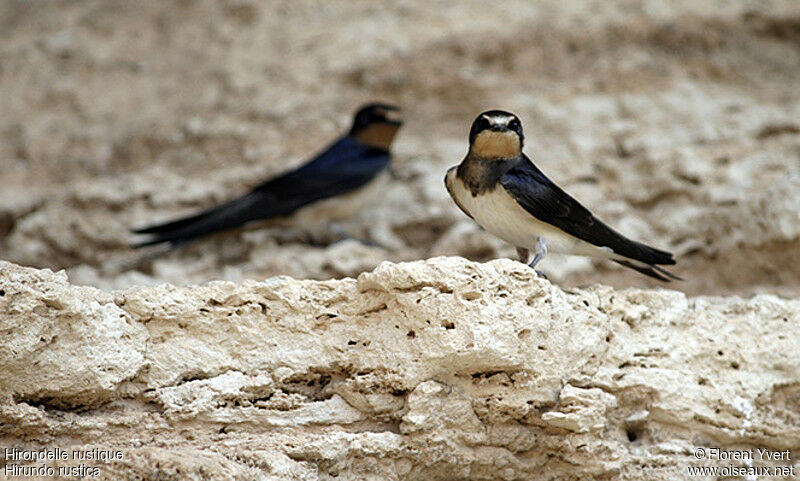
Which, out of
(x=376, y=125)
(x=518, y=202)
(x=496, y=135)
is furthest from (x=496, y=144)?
(x=376, y=125)

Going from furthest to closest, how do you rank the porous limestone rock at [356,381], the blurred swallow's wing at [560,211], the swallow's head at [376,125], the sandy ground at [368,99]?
the swallow's head at [376,125] → the sandy ground at [368,99] → the blurred swallow's wing at [560,211] → the porous limestone rock at [356,381]

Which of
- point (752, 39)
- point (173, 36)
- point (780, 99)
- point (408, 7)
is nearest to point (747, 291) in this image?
point (780, 99)

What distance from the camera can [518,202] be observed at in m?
2.14

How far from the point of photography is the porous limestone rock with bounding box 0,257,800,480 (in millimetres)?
1795

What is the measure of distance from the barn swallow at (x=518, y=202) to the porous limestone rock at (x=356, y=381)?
0.62 feet

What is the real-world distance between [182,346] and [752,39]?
2546mm

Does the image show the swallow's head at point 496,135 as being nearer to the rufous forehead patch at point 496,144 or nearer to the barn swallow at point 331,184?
the rufous forehead patch at point 496,144

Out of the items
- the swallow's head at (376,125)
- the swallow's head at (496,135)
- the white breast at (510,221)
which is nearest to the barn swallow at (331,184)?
the swallow's head at (376,125)

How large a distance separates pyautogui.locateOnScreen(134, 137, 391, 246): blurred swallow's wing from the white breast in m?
1.08

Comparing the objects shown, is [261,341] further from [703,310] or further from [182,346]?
[703,310]

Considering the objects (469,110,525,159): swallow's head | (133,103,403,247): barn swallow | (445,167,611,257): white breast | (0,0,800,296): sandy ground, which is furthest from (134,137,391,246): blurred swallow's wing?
(469,110,525,159): swallow's head

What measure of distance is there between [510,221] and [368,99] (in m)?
1.65

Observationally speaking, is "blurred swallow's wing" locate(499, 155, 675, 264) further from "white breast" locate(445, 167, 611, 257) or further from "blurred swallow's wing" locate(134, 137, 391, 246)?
"blurred swallow's wing" locate(134, 137, 391, 246)

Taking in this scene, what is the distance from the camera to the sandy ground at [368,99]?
3143 millimetres
